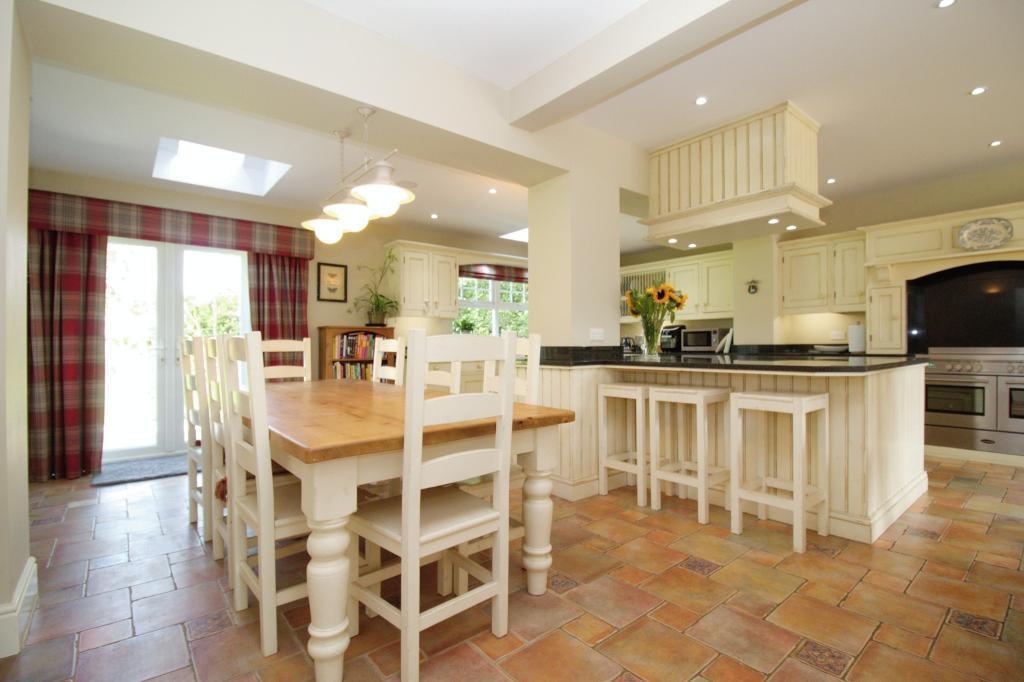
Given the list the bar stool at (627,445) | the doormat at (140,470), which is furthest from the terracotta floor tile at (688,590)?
the doormat at (140,470)

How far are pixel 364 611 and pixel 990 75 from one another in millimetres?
4301

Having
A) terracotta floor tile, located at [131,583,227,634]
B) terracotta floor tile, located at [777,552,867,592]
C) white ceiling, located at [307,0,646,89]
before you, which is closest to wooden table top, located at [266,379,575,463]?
terracotta floor tile, located at [131,583,227,634]

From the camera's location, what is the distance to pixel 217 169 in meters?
4.26

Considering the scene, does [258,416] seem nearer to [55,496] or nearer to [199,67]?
[199,67]

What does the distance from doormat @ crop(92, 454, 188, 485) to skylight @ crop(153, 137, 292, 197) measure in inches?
96.1

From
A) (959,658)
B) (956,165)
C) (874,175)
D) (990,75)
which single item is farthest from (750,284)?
(959,658)

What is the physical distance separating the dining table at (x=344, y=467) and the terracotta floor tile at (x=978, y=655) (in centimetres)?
129

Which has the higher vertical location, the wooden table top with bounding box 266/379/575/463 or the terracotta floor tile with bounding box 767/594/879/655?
the wooden table top with bounding box 266/379/575/463

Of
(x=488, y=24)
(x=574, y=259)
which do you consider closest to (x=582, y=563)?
(x=574, y=259)

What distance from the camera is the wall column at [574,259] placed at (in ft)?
10.7

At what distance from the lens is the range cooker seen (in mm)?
3881

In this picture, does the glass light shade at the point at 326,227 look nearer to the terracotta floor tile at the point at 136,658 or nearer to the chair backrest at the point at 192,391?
the chair backrest at the point at 192,391

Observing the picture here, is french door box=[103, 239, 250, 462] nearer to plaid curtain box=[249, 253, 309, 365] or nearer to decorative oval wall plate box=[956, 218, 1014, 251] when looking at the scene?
plaid curtain box=[249, 253, 309, 365]

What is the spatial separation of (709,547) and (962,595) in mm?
918
